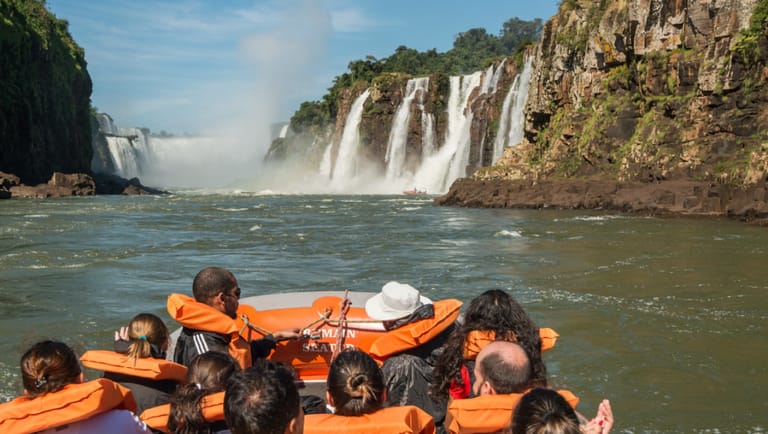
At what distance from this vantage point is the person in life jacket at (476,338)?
12.8ft

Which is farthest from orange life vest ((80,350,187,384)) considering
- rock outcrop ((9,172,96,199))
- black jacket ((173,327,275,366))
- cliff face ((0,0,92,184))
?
cliff face ((0,0,92,184))

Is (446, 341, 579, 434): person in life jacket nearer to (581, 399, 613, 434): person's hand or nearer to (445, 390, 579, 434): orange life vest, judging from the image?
(445, 390, 579, 434): orange life vest

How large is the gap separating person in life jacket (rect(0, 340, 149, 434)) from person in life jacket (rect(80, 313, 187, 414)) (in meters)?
0.52

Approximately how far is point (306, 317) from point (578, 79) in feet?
107

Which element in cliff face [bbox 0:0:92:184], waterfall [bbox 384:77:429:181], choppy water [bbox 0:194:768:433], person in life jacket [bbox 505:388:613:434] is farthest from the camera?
waterfall [bbox 384:77:429:181]

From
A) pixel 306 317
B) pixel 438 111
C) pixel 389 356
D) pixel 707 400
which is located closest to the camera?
pixel 389 356

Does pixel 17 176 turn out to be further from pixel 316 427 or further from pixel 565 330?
pixel 316 427

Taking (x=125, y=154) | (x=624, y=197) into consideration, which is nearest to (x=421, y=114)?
(x=624, y=197)

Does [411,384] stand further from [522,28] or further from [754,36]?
[522,28]

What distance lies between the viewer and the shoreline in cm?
2297

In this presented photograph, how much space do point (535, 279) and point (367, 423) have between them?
9.86 m

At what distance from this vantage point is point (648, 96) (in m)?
31.0

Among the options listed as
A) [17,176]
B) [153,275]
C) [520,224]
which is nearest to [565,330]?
[153,275]

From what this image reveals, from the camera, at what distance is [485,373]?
3.13 m
